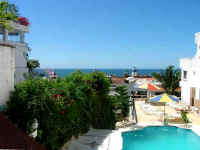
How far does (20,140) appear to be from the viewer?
16.3 ft

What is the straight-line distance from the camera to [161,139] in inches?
520

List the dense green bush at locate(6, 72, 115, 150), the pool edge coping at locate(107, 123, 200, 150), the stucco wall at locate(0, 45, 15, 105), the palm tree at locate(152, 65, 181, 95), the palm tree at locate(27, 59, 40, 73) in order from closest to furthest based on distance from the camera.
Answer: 1. the stucco wall at locate(0, 45, 15, 105)
2. the dense green bush at locate(6, 72, 115, 150)
3. the pool edge coping at locate(107, 123, 200, 150)
4. the palm tree at locate(27, 59, 40, 73)
5. the palm tree at locate(152, 65, 181, 95)

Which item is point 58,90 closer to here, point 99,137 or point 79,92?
point 79,92

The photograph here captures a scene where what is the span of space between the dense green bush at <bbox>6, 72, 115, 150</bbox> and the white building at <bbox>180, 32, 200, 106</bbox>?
1402 cm

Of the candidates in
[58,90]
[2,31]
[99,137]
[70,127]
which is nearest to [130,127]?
[99,137]

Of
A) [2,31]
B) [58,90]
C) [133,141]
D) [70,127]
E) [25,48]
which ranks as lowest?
[133,141]

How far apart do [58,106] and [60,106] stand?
0.14 metres

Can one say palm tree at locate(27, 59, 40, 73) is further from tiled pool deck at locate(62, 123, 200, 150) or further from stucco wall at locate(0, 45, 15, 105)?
stucco wall at locate(0, 45, 15, 105)

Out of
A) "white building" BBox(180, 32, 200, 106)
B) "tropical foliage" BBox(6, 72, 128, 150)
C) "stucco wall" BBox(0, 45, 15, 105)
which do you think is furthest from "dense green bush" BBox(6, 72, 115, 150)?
"white building" BBox(180, 32, 200, 106)

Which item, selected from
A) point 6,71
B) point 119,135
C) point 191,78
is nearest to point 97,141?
point 119,135

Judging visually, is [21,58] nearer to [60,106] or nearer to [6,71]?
[60,106]

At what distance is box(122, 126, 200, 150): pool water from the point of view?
11945 mm

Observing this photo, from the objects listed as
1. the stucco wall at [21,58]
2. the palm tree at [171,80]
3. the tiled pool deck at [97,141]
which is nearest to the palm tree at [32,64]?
the stucco wall at [21,58]

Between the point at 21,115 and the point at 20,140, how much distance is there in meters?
1.36
